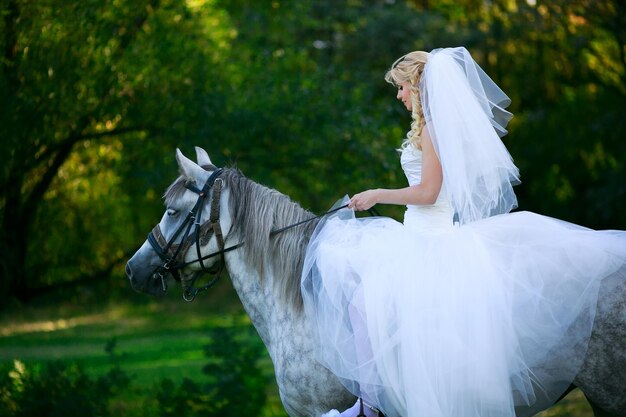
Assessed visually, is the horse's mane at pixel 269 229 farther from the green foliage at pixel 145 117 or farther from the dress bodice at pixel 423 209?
the green foliage at pixel 145 117

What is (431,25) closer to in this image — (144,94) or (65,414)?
(144,94)

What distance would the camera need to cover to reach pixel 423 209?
17.1ft

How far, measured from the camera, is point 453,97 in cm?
500

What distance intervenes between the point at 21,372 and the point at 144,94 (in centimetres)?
376

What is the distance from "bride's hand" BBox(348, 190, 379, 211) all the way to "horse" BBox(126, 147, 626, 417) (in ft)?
1.06

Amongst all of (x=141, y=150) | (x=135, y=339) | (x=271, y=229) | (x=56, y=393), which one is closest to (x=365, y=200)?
(x=271, y=229)

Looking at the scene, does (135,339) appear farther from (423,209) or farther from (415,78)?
(415,78)

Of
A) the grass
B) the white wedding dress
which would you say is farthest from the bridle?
the grass

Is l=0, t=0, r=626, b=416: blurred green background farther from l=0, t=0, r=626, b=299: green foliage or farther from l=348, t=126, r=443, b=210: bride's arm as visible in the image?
l=348, t=126, r=443, b=210: bride's arm

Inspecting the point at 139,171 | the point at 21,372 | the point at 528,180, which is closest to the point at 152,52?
the point at 139,171

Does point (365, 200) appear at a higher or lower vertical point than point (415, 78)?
lower

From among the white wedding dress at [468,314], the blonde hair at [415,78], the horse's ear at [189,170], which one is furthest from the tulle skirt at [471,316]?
the horse's ear at [189,170]

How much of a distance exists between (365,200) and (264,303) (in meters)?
0.98

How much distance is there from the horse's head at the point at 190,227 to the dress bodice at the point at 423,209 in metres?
1.25
